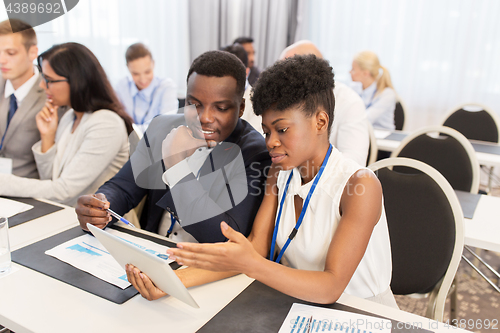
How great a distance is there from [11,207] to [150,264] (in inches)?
35.1

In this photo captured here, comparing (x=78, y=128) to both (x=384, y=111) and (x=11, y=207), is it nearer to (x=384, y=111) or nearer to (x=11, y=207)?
(x=11, y=207)

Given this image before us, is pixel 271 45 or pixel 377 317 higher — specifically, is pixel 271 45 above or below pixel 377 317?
above

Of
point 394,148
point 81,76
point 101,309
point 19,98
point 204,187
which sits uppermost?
point 81,76

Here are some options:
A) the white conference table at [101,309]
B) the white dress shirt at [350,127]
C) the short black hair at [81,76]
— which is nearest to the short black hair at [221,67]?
the white conference table at [101,309]

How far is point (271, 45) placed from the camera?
4977 millimetres

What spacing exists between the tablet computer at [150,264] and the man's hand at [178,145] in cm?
32

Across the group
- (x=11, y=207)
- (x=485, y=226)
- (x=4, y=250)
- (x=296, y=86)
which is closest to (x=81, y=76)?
(x=11, y=207)

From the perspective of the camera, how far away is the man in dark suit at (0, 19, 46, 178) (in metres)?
1.97

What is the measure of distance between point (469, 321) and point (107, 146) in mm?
1846

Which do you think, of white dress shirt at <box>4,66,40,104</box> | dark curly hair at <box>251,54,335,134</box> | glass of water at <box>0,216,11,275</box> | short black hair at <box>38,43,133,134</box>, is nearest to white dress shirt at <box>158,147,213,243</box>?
dark curly hair at <box>251,54,335,134</box>

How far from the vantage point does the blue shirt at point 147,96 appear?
11.8 ft

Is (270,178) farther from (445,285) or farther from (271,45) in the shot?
(271,45)

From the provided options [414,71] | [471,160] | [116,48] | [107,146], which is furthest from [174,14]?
[471,160]

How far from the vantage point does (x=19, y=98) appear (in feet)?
6.60
